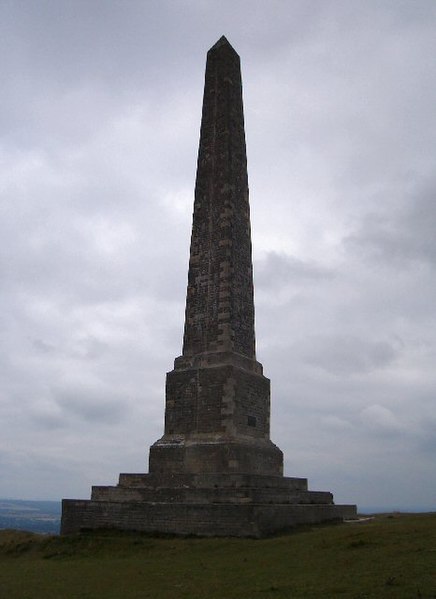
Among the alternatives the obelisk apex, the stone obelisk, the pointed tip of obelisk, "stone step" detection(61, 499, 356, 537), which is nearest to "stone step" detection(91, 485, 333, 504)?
"stone step" detection(61, 499, 356, 537)

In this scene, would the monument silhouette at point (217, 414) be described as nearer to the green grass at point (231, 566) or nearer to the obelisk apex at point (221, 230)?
the obelisk apex at point (221, 230)

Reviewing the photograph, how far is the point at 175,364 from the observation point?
1891 cm

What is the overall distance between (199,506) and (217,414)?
2.85 metres

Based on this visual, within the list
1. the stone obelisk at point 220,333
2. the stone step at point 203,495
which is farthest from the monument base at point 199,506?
the stone obelisk at point 220,333

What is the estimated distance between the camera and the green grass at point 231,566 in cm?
910

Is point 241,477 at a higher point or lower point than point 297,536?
higher

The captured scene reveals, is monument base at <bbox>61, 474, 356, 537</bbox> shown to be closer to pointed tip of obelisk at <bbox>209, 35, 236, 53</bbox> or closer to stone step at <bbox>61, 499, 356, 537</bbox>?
stone step at <bbox>61, 499, 356, 537</bbox>

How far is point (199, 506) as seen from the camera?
1538 cm

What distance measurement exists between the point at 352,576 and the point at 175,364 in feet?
33.9

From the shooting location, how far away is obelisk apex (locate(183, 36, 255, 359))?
1848 cm

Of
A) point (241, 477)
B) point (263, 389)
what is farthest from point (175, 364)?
point (241, 477)

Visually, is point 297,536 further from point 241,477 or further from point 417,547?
point 417,547

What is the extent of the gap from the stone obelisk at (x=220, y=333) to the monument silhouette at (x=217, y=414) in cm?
3

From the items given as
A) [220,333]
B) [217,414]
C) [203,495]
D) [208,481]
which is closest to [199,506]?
[203,495]
